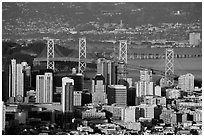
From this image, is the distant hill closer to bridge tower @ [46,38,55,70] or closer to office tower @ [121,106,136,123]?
bridge tower @ [46,38,55,70]

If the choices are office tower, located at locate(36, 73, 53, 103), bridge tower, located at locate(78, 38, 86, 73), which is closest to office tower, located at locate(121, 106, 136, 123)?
bridge tower, located at locate(78, 38, 86, 73)

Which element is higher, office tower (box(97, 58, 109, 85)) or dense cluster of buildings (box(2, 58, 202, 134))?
office tower (box(97, 58, 109, 85))

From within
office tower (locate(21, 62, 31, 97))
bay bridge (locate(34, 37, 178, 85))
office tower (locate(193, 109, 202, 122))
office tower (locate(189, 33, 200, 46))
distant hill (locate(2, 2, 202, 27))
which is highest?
distant hill (locate(2, 2, 202, 27))

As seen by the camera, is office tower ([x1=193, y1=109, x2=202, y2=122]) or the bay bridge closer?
office tower ([x1=193, y1=109, x2=202, y2=122])

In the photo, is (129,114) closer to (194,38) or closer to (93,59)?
(93,59)

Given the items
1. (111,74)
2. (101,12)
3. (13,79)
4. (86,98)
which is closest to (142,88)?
(111,74)

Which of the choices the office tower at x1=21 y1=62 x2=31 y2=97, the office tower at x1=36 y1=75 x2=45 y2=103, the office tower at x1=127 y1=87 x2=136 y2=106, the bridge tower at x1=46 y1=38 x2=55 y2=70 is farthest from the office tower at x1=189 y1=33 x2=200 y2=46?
the office tower at x1=21 y1=62 x2=31 y2=97
